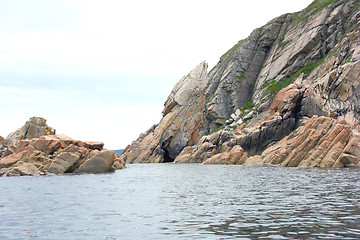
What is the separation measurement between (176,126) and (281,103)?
153 ft

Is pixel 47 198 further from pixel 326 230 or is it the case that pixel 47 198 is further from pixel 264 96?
pixel 264 96

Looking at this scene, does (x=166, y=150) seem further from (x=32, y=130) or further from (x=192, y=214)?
(x=192, y=214)

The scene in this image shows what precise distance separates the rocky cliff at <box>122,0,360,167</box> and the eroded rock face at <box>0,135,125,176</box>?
30.8 m

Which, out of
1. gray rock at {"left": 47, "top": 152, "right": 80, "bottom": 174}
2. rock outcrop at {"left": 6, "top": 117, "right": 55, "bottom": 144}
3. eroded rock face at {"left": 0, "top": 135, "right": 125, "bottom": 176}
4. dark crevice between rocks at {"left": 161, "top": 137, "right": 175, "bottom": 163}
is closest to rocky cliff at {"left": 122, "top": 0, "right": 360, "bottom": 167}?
dark crevice between rocks at {"left": 161, "top": 137, "right": 175, "bottom": 163}

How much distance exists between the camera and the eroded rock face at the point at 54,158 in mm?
57125

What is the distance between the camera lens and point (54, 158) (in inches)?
2346

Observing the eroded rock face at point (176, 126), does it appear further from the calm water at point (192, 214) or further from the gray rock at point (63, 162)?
the calm water at point (192, 214)

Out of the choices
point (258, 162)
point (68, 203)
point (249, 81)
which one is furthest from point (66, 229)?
point (249, 81)

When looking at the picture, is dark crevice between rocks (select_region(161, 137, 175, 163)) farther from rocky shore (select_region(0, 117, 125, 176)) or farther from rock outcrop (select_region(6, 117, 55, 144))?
rocky shore (select_region(0, 117, 125, 176))

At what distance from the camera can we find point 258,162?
68.2 meters

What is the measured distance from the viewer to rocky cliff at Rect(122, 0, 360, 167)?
5909 cm

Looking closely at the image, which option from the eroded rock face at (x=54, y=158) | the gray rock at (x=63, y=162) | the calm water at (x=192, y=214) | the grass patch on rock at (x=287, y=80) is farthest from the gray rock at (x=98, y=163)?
the grass patch on rock at (x=287, y=80)

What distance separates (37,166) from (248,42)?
3746 inches

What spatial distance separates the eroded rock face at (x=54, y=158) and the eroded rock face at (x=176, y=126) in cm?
5346
